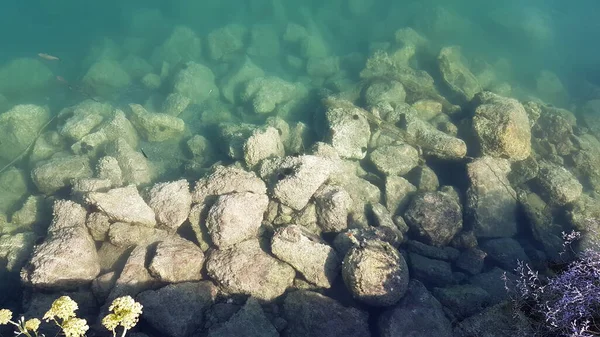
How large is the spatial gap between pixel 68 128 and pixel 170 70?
22.9 ft

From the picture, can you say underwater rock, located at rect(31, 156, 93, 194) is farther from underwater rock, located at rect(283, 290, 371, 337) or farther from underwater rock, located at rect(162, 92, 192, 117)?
underwater rock, located at rect(283, 290, 371, 337)

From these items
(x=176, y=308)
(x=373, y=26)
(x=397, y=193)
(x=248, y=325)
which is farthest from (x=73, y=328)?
(x=373, y=26)

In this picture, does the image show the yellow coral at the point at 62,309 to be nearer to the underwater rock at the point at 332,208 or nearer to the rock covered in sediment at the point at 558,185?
the underwater rock at the point at 332,208

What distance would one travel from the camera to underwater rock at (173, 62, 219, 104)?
45.2 feet

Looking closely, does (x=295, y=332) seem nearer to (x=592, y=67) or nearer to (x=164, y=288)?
(x=164, y=288)

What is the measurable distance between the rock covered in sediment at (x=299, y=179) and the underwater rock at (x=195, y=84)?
28.1ft

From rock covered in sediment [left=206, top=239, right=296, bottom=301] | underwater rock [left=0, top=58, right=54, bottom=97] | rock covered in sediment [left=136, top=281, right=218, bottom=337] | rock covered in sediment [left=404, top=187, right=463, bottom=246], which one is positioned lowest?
underwater rock [left=0, top=58, right=54, bottom=97]

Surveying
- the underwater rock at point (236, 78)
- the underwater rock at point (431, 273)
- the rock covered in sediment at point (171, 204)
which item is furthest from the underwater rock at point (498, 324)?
the underwater rock at point (236, 78)

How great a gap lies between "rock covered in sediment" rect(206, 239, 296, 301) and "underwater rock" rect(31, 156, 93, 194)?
15.3 feet

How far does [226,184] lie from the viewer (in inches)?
257

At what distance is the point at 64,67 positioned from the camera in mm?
19484

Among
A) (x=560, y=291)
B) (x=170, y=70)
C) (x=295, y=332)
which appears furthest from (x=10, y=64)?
(x=560, y=291)

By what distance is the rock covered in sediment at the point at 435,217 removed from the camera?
703 cm

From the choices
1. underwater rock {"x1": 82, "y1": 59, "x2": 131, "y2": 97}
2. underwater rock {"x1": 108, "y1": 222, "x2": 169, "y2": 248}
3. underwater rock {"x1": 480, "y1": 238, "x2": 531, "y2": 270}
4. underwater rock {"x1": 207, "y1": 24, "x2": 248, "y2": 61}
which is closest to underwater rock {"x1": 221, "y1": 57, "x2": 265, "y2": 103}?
underwater rock {"x1": 207, "y1": 24, "x2": 248, "y2": 61}
